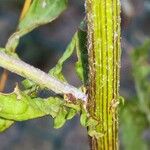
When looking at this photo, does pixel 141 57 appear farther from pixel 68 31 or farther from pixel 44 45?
pixel 68 31

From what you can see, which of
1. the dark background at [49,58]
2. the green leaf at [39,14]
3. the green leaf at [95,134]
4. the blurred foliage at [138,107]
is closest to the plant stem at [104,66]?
the green leaf at [95,134]

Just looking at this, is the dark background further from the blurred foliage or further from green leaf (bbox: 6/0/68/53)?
green leaf (bbox: 6/0/68/53)

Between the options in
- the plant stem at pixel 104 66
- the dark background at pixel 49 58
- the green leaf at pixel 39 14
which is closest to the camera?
the plant stem at pixel 104 66

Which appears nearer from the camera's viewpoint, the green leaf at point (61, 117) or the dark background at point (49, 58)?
the green leaf at point (61, 117)

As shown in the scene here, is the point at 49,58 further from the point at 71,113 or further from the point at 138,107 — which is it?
the point at 71,113

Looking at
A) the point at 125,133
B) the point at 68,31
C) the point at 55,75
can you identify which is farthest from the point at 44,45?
the point at 55,75

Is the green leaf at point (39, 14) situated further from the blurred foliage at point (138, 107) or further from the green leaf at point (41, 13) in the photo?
the blurred foliage at point (138, 107)

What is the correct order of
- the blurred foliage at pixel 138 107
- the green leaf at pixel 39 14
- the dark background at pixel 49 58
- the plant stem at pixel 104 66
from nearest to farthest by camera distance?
the plant stem at pixel 104 66 → the green leaf at pixel 39 14 → the blurred foliage at pixel 138 107 → the dark background at pixel 49 58
